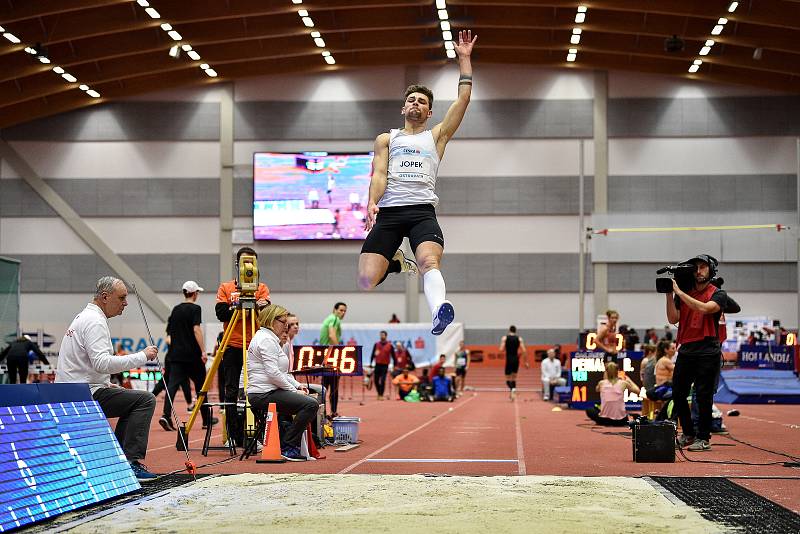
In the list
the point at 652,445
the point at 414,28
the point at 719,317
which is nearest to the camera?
the point at 652,445

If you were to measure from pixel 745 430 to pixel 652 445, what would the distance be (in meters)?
5.94

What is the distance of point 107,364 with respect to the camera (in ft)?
23.1

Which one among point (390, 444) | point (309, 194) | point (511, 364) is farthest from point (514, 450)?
point (309, 194)

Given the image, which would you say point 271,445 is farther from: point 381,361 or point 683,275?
point 381,361

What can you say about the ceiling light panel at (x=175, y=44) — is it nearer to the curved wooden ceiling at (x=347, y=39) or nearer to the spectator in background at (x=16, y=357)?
the curved wooden ceiling at (x=347, y=39)

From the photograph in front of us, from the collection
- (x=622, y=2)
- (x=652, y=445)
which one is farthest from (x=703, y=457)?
(x=622, y=2)

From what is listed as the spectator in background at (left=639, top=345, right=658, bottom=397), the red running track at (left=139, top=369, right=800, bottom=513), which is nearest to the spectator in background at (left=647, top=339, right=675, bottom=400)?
the spectator in background at (left=639, top=345, right=658, bottom=397)

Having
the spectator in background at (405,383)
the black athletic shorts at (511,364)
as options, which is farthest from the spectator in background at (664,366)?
the black athletic shorts at (511,364)

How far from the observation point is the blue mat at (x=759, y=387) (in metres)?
23.9

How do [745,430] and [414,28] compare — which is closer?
[745,430]

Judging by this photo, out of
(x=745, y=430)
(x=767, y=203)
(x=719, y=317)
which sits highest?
(x=767, y=203)

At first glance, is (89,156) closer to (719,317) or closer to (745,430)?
(745,430)

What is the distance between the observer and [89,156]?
1407 inches

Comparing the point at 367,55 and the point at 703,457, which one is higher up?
the point at 367,55
